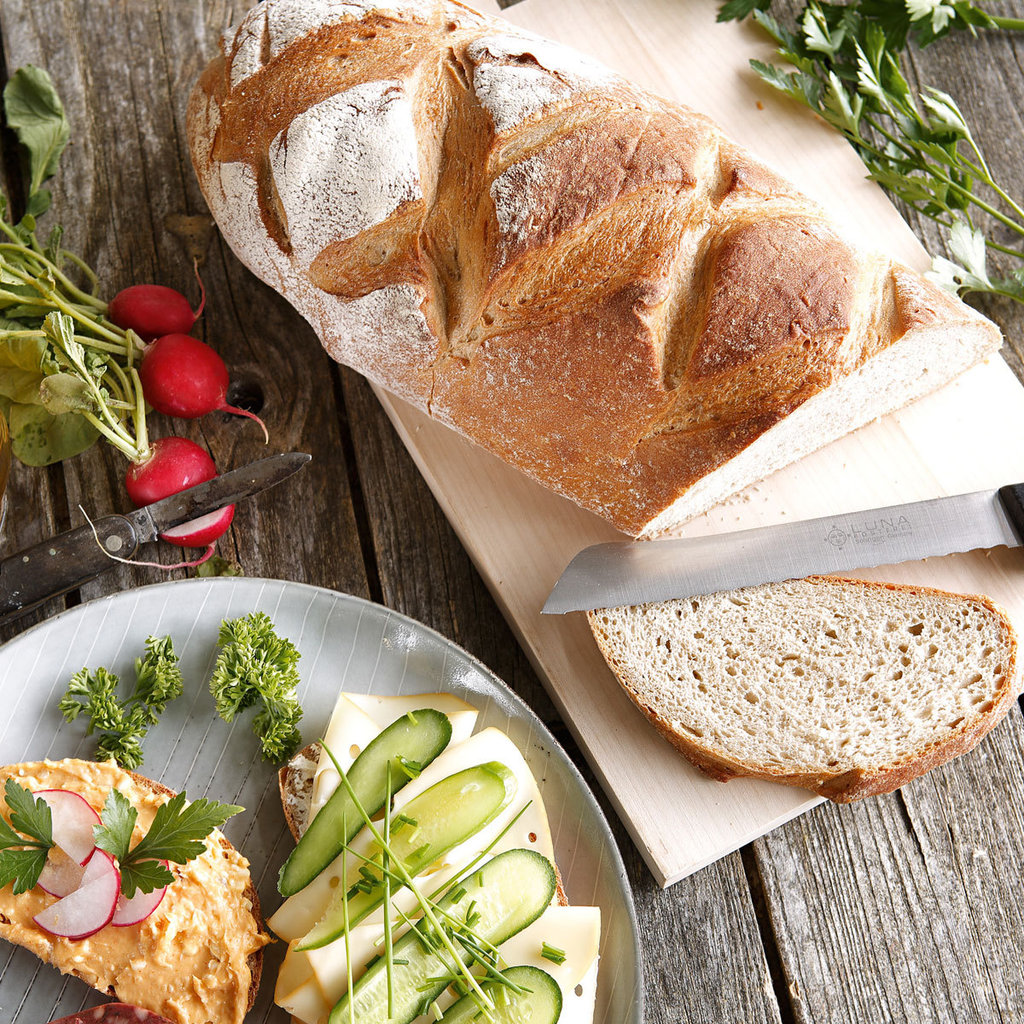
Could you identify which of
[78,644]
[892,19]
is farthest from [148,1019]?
[892,19]

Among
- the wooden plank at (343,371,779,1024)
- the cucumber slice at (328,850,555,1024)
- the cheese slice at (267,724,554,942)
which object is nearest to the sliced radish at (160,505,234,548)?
the wooden plank at (343,371,779,1024)

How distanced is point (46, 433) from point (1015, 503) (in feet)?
8.34

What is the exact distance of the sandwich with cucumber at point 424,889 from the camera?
6.20ft

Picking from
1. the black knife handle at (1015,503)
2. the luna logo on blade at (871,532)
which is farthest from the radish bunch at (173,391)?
the black knife handle at (1015,503)

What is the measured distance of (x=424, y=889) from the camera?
6.55 ft

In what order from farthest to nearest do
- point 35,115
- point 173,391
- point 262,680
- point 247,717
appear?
point 35,115 → point 173,391 → point 247,717 → point 262,680

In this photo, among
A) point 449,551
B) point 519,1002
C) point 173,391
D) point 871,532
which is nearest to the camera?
point 519,1002

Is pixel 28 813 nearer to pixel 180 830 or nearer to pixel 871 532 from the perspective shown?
pixel 180 830

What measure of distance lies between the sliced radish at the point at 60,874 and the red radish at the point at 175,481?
80cm

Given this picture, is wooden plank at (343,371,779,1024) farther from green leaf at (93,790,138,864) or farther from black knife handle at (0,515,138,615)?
green leaf at (93,790,138,864)

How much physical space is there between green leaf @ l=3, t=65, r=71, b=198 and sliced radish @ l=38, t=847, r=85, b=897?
185 centimetres

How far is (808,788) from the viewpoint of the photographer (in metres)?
2.27

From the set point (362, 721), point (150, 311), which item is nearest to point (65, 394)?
point (150, 311)

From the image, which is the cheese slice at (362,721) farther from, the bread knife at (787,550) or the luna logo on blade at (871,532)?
the luna logo on blade at (871,532)
